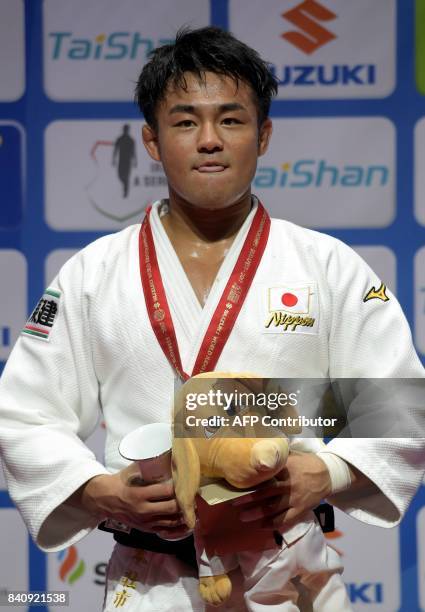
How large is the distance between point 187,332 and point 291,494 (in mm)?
357

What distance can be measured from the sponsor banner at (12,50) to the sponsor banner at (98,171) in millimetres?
147

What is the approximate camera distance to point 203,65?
5.95 ft

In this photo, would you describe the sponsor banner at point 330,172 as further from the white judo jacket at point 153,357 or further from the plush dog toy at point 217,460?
the plush dog toy at point 217,460

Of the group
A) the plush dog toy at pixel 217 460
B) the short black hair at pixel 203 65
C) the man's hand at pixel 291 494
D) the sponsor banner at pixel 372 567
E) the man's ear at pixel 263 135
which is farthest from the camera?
the sponsor banner at pixel 372 567

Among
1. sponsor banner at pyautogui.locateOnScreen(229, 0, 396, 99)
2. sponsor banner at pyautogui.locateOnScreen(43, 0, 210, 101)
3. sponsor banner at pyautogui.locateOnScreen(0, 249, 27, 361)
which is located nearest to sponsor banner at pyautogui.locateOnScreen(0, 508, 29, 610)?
sponsor banner at pyautogui.locateOnScreen(0, 249, 27, 361)

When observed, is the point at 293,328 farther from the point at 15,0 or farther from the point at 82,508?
the point at 15,0

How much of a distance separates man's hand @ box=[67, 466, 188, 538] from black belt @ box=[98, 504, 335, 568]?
0.06 metres

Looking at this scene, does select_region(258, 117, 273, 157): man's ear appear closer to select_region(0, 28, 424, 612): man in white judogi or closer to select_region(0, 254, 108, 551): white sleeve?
select_region(0, 28, 424, 612): man in white judogi

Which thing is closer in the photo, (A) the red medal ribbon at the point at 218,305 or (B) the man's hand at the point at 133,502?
(B) the man's hand at the point at 133,502

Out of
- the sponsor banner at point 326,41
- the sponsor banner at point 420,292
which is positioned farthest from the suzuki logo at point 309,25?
the sponsor banner at point 420,292

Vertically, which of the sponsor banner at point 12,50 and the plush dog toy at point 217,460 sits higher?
the sponsor banner at point 12,50

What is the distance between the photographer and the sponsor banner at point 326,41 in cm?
261

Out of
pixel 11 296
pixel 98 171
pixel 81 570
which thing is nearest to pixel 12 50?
pixel 98 171

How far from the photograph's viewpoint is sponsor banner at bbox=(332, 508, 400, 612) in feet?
8.89
